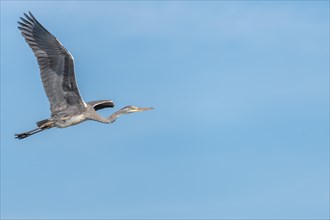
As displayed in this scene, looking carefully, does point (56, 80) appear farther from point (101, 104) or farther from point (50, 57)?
point (101, 104)

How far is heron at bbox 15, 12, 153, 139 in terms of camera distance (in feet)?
151

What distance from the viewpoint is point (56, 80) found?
4678 cm

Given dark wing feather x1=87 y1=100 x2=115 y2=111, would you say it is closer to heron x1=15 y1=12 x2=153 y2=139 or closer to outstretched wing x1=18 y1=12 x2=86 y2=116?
heron x1=15 y1=12 x2=153 y2=139

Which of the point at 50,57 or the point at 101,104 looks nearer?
the point at 50,57

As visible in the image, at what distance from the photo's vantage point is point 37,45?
1827 inches

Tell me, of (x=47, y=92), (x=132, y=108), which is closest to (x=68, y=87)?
(x=47, y=92)

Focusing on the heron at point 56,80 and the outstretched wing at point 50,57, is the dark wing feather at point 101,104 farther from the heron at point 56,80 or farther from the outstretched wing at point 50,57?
the outstretched wing at point 50,57

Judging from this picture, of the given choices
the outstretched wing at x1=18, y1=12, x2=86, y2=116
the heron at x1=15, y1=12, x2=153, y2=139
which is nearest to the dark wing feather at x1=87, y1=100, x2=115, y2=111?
the heron at x1=15, y1=12, x2=153, y2=139

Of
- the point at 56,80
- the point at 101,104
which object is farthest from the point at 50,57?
the point at 101,104

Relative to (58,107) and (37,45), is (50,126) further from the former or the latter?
(37,45)

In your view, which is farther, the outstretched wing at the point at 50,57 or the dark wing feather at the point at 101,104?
the dark wing feather at the point at 101,104

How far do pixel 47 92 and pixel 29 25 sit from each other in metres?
3.19

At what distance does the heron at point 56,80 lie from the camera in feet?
151

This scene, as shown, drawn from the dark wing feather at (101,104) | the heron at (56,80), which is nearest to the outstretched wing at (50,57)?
the heron at (56,80)
